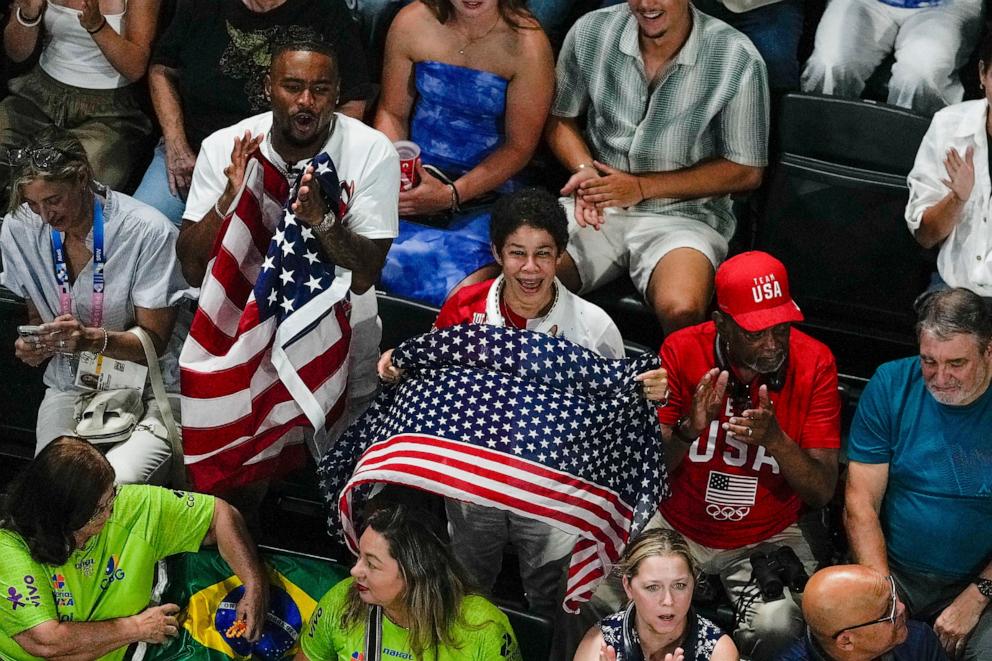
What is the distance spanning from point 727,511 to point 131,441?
6.00 ft

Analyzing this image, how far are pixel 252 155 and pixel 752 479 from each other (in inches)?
67.5

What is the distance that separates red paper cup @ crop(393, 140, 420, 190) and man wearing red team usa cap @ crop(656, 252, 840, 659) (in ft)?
3.95

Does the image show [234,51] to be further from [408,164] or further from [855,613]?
[855,613]

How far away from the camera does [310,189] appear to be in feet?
12.6

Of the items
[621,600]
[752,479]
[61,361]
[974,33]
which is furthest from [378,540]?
[974,33]

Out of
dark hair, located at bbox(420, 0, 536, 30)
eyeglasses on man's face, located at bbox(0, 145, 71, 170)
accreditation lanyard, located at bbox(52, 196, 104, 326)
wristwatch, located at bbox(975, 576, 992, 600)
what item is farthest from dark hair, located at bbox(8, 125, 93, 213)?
wristwatch, located at bbox(975, 576, 992, 600)

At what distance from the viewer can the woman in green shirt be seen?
3.68 metres

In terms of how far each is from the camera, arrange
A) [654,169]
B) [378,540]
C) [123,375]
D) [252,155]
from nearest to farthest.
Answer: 1. [378,540]
2. [252,155]
3. [123,375]
4. [654,169]

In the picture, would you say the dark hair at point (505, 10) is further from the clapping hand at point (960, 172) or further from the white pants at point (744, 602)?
the white pants at point (744, 602)

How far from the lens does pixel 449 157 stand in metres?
5.00

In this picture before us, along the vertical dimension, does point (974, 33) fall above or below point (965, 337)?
above

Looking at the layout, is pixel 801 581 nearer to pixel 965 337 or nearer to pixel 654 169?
pixel 965 337

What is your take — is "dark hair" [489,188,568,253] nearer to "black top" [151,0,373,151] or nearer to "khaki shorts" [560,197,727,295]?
"khaki shorts" [560,197,727,295]

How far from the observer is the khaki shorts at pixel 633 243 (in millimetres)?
4711
